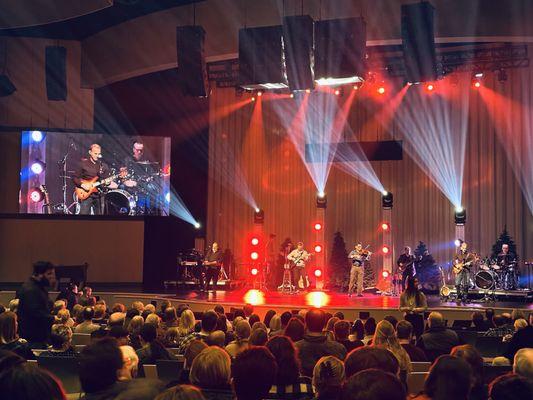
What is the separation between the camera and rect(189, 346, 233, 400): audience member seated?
3.13 metres

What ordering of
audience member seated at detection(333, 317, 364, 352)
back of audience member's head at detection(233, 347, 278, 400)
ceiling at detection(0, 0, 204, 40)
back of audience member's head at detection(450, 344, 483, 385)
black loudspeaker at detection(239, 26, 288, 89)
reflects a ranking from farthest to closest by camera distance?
ceiling at detection(0, 0, 204, 40) < black loudspeaker at detection(239, 26, 288, 89) < audience member seated at detection(333, 317, 364, 352) < back of audience member's head at detection(450, 344, 483, 385) < back of audience member's head at detection(233, 347, 278, 400)

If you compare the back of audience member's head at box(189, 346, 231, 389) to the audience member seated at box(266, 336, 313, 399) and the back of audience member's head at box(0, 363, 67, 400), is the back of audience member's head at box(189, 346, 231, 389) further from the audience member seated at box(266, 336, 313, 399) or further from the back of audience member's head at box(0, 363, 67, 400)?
the back of audience member's head at box(0, 363, 67, 400)

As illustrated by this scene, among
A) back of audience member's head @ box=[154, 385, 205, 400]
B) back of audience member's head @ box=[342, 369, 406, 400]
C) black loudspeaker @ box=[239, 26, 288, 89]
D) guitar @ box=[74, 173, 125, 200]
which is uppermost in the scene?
black loudspeaker @ box=[239, 26, 288, 89]

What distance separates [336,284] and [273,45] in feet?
30.5

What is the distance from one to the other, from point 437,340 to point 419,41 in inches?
266

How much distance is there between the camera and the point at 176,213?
20.3 metres

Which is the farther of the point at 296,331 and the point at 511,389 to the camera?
the point at 296,331

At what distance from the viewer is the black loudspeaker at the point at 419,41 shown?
458 inches

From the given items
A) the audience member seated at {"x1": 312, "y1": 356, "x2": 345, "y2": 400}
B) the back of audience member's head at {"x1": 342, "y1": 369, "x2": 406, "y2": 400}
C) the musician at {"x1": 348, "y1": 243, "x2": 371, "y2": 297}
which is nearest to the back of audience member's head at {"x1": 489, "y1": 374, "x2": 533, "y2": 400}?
the back of audience member's head at {"x1": 342, "y1": 369, "x2": 406, "y2": 400}

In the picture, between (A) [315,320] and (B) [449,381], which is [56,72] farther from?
(B) [449,381]

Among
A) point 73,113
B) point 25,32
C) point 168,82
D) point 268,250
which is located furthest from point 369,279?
point 25,32

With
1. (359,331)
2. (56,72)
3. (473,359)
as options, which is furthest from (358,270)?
(473,359)

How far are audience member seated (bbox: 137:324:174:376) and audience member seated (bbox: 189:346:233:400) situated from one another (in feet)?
7.83

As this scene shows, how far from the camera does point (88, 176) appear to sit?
17.6 meters
